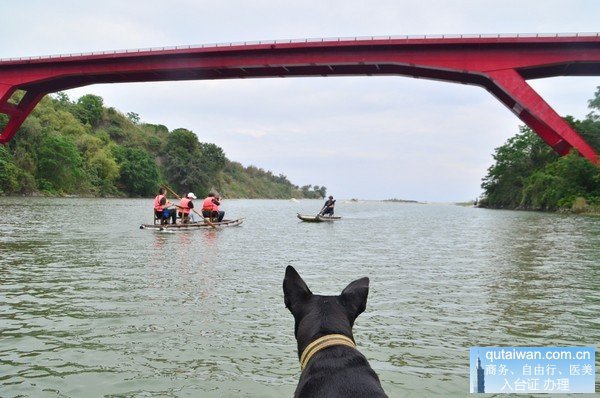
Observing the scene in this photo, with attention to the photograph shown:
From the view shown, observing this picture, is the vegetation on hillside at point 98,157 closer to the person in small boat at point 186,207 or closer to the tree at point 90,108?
the tree at point 90,108

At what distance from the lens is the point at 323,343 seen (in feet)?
7.42

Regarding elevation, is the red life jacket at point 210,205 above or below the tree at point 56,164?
below

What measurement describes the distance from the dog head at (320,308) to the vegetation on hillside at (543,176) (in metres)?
44.5

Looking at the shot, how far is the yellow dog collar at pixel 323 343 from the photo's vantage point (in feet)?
7.42

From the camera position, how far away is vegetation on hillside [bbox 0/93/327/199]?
5881 cm

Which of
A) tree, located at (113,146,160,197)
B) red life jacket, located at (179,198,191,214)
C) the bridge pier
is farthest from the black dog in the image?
tree, located at (113,146,160,197)

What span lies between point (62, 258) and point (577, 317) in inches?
429

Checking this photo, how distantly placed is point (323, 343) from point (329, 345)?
28mm

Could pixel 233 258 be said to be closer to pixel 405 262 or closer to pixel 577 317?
pixel 405 262

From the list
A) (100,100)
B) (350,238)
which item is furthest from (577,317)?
(100,100)

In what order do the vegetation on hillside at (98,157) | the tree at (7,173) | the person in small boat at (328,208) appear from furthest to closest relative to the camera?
1. the vegetation on hillside at (98,157)
2. the tree at (7,173)
3. the person in small boat at (328,208)
